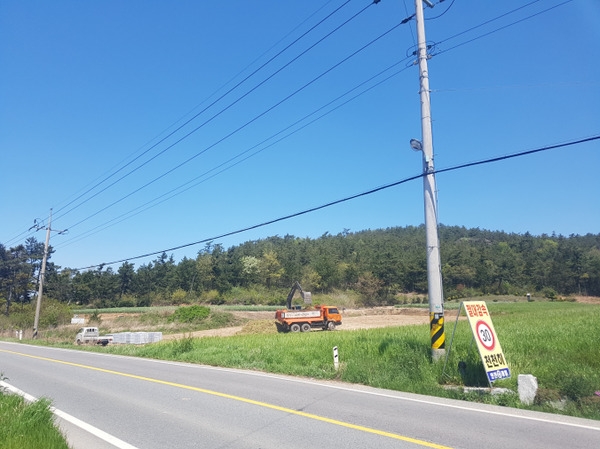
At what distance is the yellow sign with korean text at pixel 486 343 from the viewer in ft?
32.6

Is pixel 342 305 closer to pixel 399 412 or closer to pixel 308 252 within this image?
pixel 308 252

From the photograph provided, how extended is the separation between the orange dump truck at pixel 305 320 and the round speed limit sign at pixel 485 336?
1129 inches

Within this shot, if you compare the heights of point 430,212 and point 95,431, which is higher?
point 430,212

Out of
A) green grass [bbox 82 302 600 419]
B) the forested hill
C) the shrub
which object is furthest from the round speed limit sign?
the forested hill

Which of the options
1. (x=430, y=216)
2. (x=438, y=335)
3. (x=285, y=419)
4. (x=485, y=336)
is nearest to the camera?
(x=285, y=419)

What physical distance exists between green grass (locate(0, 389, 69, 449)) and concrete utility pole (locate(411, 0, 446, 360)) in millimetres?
9202

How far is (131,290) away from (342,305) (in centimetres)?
6947

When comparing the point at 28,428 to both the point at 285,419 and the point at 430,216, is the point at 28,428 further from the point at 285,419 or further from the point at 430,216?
the point at 430,216

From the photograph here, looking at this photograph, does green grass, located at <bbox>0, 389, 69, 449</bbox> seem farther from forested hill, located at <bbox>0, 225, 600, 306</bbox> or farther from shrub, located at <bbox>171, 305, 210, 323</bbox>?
forested hill, located at <bbox>0, 225, 600, 306</bbox>

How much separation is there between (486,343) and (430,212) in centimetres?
386

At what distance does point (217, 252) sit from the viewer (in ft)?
495

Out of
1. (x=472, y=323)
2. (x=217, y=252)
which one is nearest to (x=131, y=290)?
(x=217, y=252)

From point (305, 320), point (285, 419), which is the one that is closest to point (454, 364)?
point (285, 419)

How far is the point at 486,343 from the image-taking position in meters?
10.4
